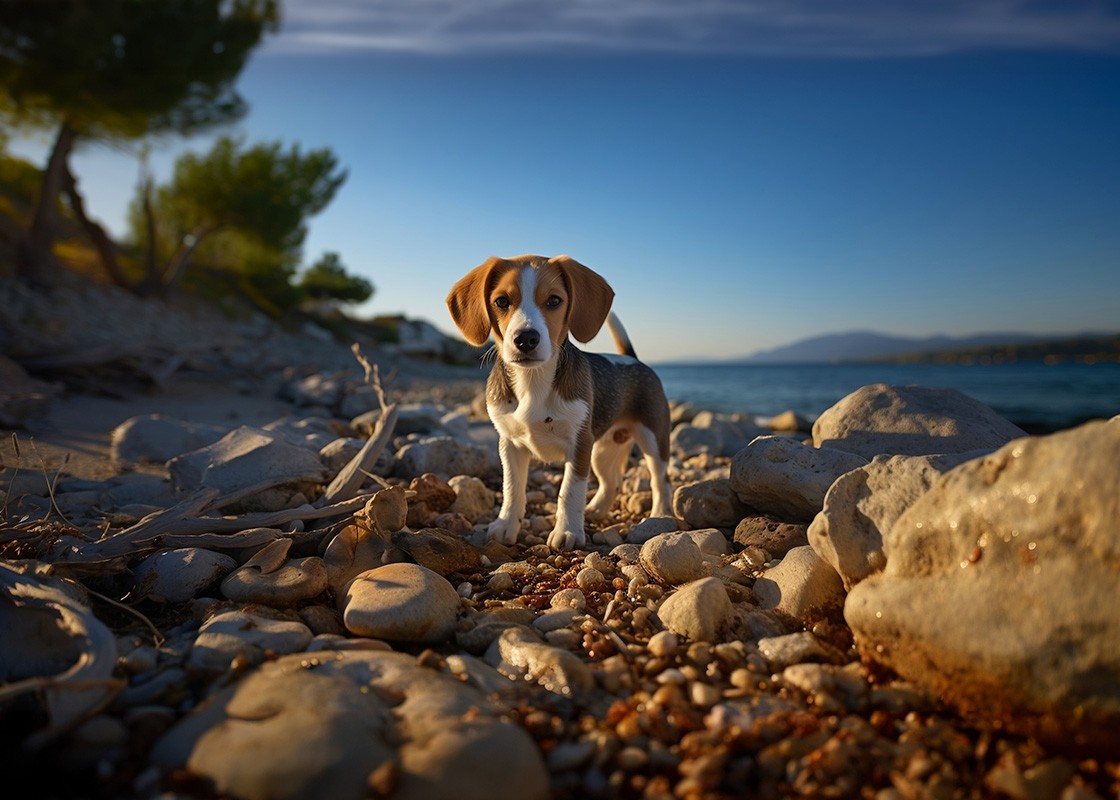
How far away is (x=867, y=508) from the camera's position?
2773mm

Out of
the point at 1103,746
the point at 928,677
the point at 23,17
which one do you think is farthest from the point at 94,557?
the point at 23,17

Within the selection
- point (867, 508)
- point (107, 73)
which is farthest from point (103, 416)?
point (107, 73)

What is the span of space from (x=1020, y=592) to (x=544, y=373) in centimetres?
277

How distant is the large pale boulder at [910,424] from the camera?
405 cm

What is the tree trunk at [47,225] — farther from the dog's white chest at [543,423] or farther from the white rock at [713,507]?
the white rock at [713,507]

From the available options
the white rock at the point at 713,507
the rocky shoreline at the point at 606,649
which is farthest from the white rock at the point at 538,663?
the white rock at the point at 713,507

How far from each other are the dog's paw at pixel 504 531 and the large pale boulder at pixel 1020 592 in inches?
94.8

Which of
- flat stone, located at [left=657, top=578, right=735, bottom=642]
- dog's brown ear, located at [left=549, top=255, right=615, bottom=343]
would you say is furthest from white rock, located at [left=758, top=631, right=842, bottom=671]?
dog's brown ear, located at [left=549, top=255, right=615, bottom=343]

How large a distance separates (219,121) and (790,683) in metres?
24.5

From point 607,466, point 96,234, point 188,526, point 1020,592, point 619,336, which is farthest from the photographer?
point 96,234

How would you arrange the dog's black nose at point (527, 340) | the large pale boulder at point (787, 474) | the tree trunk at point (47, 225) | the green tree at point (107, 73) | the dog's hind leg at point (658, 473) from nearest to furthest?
the dog's black nose at point (527, 340), the large pale boulder at point (787, 474), the dog's hind leg at point (658, 473), the green tree at point (107, 73), the tree trunk at point (47, 225)

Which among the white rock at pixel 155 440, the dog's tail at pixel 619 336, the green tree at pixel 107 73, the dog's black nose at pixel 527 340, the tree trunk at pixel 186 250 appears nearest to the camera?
the dog's black nose at pixel 527 340

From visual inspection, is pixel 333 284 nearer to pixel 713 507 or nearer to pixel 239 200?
pixel 239 200

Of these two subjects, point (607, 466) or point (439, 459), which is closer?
point (607, 466)
